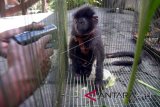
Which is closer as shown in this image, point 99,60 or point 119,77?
point 99,60

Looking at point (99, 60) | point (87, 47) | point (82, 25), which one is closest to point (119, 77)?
point (99, 60)

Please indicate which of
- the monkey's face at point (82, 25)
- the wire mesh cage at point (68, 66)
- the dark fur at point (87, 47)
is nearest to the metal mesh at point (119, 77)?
the wire mesh cage at point (68, 66)

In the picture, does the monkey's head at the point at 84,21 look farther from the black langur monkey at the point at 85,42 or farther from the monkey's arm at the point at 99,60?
the monkey's arm at the point at 99,60

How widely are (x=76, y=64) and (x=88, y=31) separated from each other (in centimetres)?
33

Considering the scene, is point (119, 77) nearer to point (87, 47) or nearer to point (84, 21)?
point (87, 47)

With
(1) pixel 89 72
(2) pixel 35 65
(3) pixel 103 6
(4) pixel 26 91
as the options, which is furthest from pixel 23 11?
(3) pixel 103 6

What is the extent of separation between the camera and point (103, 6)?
289 cm

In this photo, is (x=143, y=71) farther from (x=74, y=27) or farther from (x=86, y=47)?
(x=74, y=27)

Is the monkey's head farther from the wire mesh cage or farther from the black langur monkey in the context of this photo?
the wire mesh cage

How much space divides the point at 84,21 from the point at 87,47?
241 millimetres

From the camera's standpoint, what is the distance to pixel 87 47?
7.54ft

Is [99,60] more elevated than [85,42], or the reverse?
[85,42]

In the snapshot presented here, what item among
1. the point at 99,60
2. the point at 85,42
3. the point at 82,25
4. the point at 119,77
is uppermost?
the point at 82,25

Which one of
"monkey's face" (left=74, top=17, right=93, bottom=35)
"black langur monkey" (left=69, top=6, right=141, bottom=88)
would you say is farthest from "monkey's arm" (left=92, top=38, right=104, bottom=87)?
"monkey's face" (left=74, top=17, right=93, bottom=35)
